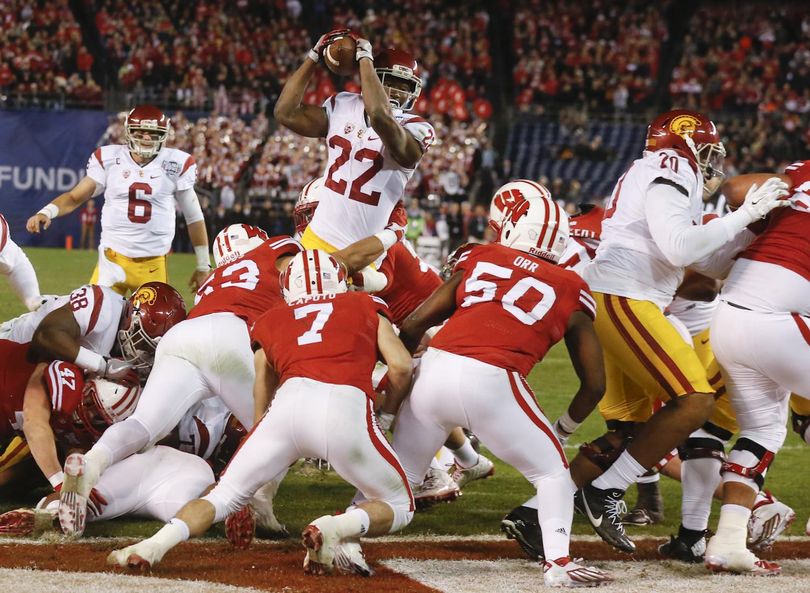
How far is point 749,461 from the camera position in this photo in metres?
4.77

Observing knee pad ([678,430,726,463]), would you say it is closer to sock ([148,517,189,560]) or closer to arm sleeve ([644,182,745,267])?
arm sleeve ([644,182,745,267])

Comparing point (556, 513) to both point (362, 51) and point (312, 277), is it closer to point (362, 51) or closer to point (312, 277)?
point (312, 277)

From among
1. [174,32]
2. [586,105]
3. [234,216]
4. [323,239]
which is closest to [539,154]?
[586,105]

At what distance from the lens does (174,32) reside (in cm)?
2495

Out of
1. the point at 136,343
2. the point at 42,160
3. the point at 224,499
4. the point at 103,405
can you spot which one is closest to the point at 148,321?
the point at 136,343

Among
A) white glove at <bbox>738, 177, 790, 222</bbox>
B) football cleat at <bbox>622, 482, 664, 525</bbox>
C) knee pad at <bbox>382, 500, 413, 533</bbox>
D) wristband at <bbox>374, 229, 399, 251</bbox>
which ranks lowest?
football cleat at <bbox>622, 482, 664, 525</bbox>

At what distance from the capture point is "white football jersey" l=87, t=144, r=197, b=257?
8.74 meters

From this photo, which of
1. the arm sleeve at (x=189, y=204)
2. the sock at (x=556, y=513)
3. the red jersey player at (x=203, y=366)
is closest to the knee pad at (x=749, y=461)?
the sock at (x=556, y=513)

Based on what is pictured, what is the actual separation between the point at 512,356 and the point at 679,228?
901mm

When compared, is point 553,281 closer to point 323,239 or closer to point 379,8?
point 323,239

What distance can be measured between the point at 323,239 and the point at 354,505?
1849 millimetres

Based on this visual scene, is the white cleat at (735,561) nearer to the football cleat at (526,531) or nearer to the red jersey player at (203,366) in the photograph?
the football cleat at (526,531)

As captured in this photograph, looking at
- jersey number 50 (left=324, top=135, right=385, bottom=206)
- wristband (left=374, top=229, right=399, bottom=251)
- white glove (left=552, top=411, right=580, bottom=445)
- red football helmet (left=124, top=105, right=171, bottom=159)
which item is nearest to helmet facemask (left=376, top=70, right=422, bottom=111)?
jersey number 50 (left=324, top=135, right=385, bottom=206)

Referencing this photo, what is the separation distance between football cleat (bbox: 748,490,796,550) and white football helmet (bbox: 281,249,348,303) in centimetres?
201
